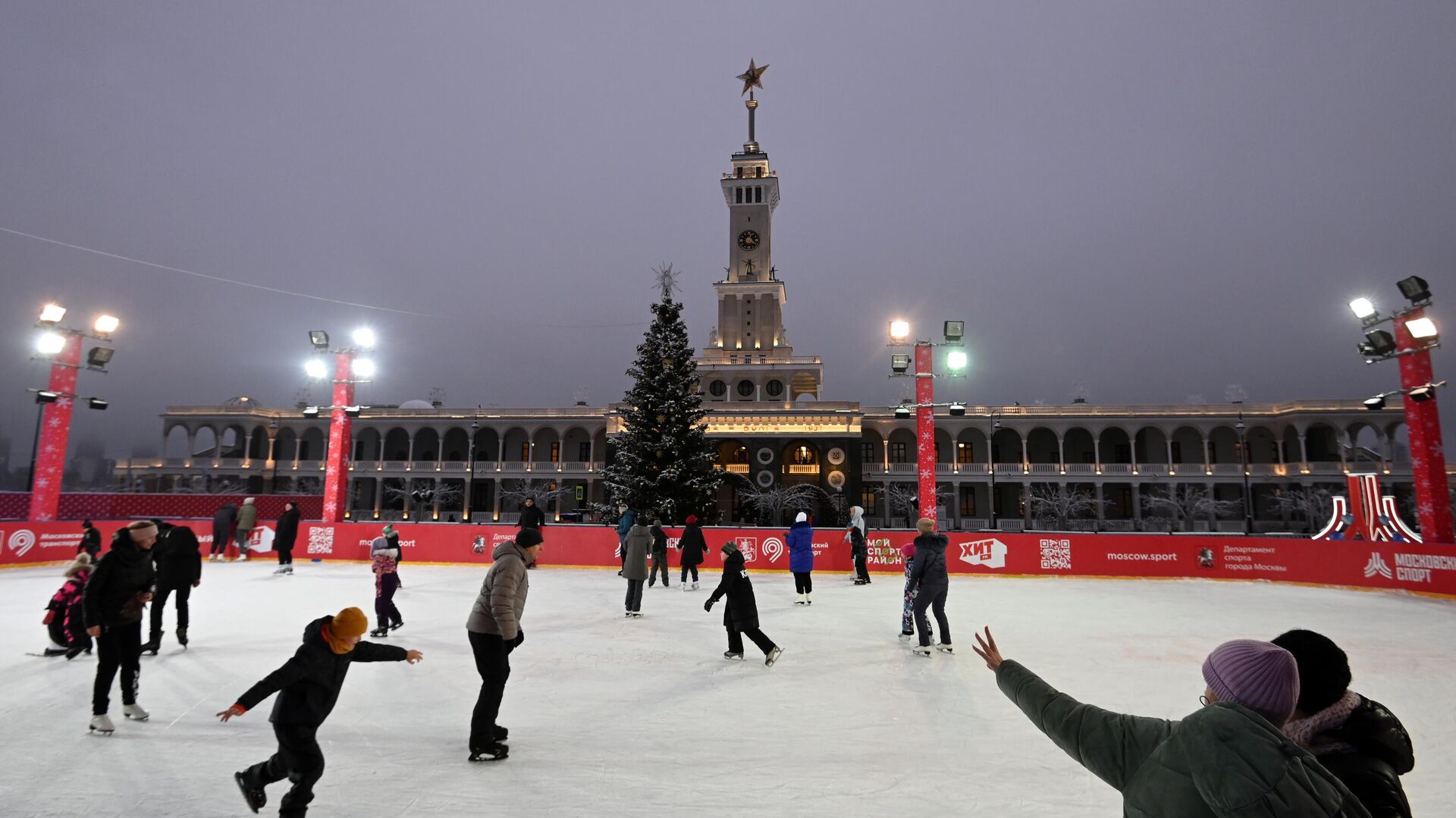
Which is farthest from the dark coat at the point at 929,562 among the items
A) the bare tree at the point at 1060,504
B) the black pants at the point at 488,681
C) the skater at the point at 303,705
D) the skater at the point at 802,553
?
the bare tree at the point at 1060,504

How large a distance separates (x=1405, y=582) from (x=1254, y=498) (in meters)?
35.4

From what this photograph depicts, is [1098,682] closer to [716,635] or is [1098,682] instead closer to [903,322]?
[716,635]

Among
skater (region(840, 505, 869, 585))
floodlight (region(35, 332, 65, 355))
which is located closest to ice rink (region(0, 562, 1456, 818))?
skater (region(840, 505, 869, 585))

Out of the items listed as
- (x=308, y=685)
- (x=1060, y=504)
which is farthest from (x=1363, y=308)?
(x=1060, y=504)

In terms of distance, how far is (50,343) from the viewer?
17375 mm

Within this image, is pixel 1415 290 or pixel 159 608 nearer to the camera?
pixel 159 608

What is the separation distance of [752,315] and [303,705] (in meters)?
50.6

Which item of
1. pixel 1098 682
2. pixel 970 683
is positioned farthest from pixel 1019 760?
pixel 1098 682

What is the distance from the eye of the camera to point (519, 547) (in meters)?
5.23

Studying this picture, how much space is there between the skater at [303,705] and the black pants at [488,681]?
118 cm

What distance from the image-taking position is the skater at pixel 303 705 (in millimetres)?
3543

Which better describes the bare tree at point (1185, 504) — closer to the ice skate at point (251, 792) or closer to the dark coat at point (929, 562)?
the dark coat at point (929, 562)

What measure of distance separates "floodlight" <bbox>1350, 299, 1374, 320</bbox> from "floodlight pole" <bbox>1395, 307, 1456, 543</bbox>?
505 millimetres

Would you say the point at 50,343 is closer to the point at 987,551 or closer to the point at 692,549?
the point at 692,549
